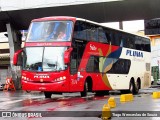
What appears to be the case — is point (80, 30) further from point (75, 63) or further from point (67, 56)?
point (67, 56)

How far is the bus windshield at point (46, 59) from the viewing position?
18531 mm

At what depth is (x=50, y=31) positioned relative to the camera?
1905cm

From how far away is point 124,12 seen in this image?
30.6 m

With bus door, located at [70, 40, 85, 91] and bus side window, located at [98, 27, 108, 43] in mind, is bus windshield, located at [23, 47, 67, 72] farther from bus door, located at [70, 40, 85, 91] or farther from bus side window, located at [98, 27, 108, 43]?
bus side window, located at [98, 27, 108, 43]

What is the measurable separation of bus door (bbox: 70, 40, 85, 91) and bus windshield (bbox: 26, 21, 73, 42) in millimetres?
661

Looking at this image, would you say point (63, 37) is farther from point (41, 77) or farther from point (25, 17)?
point (25, 17)

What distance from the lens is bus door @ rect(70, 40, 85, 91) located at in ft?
62.1

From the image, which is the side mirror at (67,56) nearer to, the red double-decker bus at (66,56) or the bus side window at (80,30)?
the red double-decker bus at (66,56)

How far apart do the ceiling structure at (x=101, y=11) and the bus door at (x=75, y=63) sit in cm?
961

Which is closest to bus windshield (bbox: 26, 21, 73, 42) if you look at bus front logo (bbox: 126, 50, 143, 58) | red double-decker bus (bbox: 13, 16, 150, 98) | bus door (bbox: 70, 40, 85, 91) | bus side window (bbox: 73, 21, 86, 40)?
red double-decker bus (bbox: 13, 16, 150, 98)

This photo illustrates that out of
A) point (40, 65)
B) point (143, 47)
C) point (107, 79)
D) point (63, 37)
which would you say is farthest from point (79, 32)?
point (143, 47)

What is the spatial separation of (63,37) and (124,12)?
1261 cm

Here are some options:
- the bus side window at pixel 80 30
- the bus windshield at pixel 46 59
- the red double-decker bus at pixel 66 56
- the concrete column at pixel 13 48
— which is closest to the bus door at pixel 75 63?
the red double-decker bus at pixel 66 56

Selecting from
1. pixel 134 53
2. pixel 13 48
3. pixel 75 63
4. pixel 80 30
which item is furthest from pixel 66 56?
pixel 13 48
